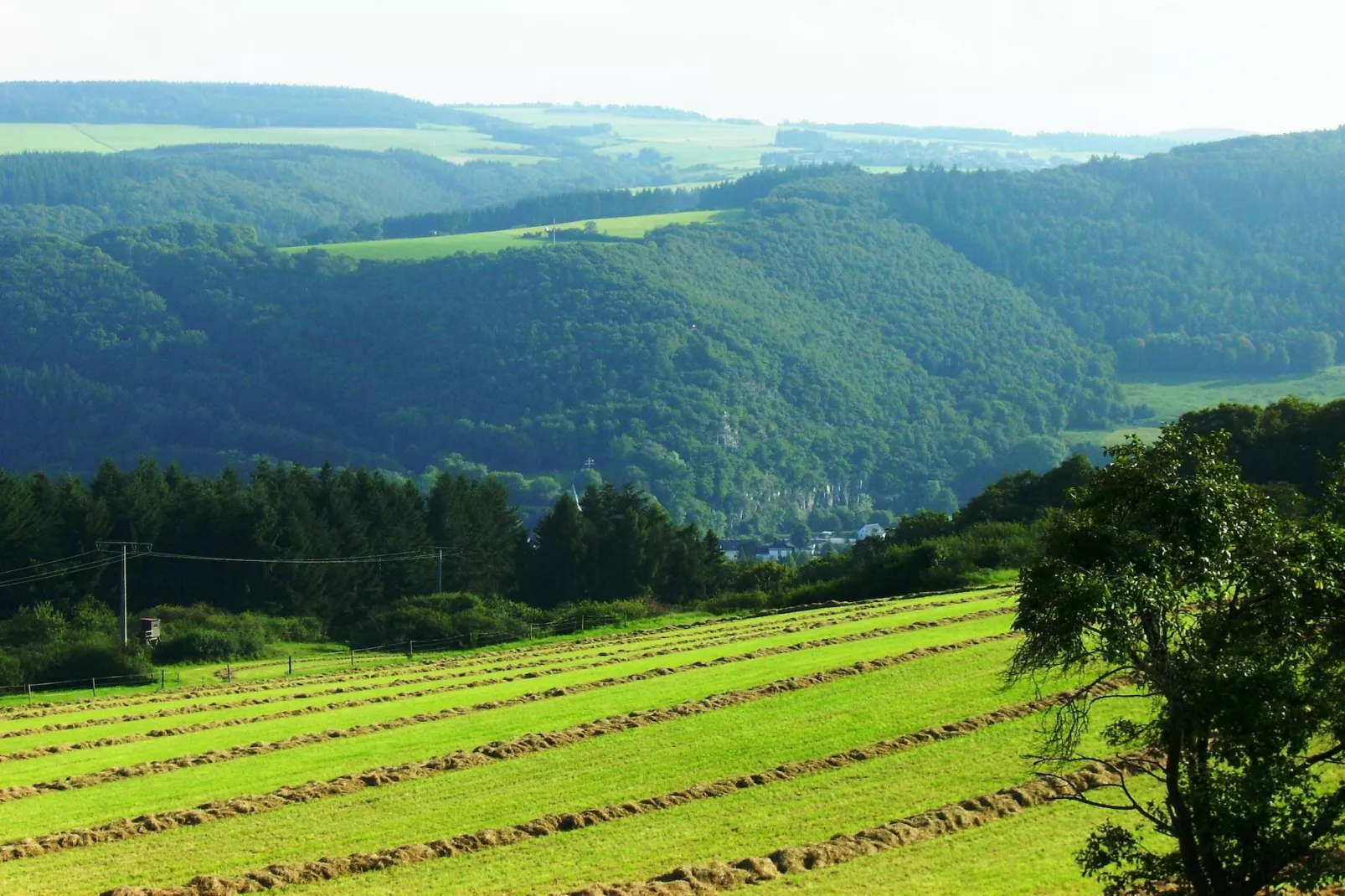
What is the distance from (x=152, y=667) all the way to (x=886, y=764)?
41.2m

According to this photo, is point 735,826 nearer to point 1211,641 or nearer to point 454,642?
point 1211,641

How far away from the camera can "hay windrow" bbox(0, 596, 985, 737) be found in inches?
1556

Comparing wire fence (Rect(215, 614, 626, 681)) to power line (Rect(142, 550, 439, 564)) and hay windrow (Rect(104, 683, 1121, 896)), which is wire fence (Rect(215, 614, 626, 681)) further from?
hay windrow (Rect(104, 683, 1121, 896))

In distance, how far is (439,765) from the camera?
31516 mm

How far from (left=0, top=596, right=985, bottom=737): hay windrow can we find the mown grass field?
19 centimetres

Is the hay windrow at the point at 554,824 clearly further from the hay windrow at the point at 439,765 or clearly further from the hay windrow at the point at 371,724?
the hay windrow at the point at 371,724

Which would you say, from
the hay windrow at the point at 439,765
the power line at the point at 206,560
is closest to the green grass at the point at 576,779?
the hay windrow at the point at 439,765

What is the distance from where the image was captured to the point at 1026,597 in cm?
1811

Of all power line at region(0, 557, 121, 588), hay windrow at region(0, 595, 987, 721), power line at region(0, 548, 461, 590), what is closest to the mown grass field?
hay windrow at region(0, 595, 987, 721)

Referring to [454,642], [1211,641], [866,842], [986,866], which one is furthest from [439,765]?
[454,642]

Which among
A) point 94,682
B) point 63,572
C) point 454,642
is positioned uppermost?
point 94,682

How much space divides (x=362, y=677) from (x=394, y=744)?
1851cm

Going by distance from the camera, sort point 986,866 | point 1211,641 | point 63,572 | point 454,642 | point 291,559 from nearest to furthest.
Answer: point 1211,641
point 986,866
point 454,642
point 63,572
point 291,559

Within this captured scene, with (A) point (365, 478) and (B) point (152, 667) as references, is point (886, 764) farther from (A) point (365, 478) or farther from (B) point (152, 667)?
(A) point (365, 478)
